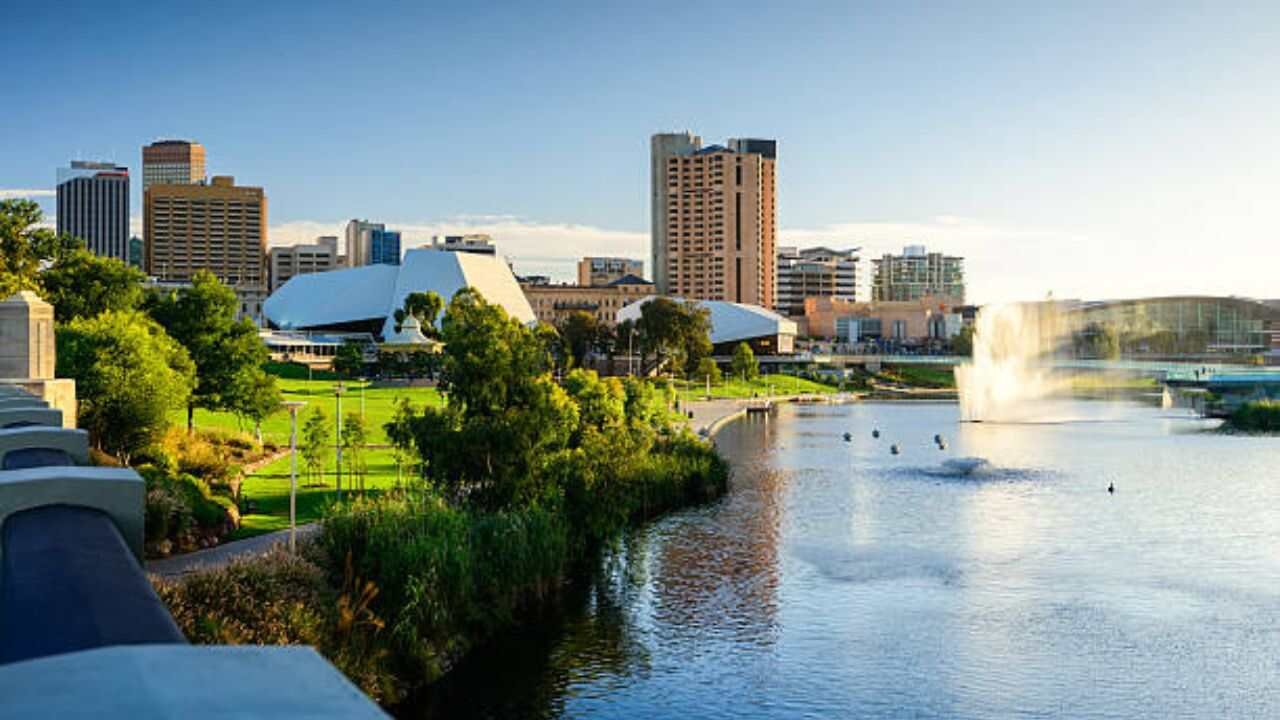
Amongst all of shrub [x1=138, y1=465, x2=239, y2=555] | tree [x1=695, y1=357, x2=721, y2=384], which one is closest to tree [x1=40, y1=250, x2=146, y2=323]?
shrub [x1=138, y1=465, x2=239, y2=555]

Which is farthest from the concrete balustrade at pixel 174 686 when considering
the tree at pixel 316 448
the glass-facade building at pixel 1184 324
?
the glass-facade building at pixel 1184 324

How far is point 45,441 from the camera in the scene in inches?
382

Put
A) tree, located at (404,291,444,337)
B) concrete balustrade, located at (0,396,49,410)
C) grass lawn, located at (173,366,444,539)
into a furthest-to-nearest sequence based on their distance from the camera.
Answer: tree, located at (404,291,444,337) < grass lawn, located at (173,366,444,539) < concrete balustrade, located at (0,396,49,410)

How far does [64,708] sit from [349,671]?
15003mm

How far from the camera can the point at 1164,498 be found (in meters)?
42.1

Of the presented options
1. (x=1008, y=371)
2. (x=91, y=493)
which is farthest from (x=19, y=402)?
(x=1008, y=371)

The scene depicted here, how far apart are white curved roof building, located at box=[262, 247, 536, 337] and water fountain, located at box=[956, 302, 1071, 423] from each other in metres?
64.1

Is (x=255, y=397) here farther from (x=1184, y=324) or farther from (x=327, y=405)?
(x=1184, y=324)

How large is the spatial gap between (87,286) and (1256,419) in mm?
64596

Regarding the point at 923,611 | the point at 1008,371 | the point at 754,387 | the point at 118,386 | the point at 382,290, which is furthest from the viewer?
the point at 382,290

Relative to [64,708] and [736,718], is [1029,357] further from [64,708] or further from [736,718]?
[64,708]

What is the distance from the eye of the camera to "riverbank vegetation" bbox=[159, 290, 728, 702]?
58.5 ft

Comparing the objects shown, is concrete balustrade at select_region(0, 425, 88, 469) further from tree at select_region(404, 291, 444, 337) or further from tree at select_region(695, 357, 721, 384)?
tree at select_region(695, 357, 721, 384)

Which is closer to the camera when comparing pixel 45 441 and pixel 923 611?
pixel 45 441
